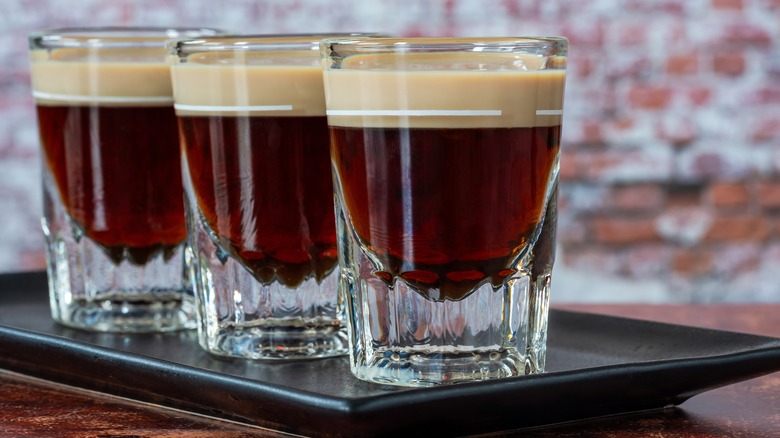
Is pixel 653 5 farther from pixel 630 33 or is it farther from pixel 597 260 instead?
pixel 597 260

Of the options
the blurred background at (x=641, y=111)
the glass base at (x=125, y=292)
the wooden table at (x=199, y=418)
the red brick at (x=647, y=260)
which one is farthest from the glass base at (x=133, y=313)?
the red brick at (x=647, y=260)

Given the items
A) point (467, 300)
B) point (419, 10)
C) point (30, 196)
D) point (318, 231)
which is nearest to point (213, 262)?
point (318, 231)

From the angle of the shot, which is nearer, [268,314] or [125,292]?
[268,314]

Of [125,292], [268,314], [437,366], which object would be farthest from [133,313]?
[437,366]

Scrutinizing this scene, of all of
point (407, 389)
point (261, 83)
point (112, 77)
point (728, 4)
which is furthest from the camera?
point (728, 4)

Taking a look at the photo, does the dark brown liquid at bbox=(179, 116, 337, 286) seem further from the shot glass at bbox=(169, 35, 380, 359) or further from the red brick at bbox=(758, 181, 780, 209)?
the red brick at bbox=(758, 181, 780, 209)

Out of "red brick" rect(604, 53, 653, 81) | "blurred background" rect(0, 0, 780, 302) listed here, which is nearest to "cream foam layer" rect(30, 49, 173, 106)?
"blurred background" rect(0, 0, 780, 302)
